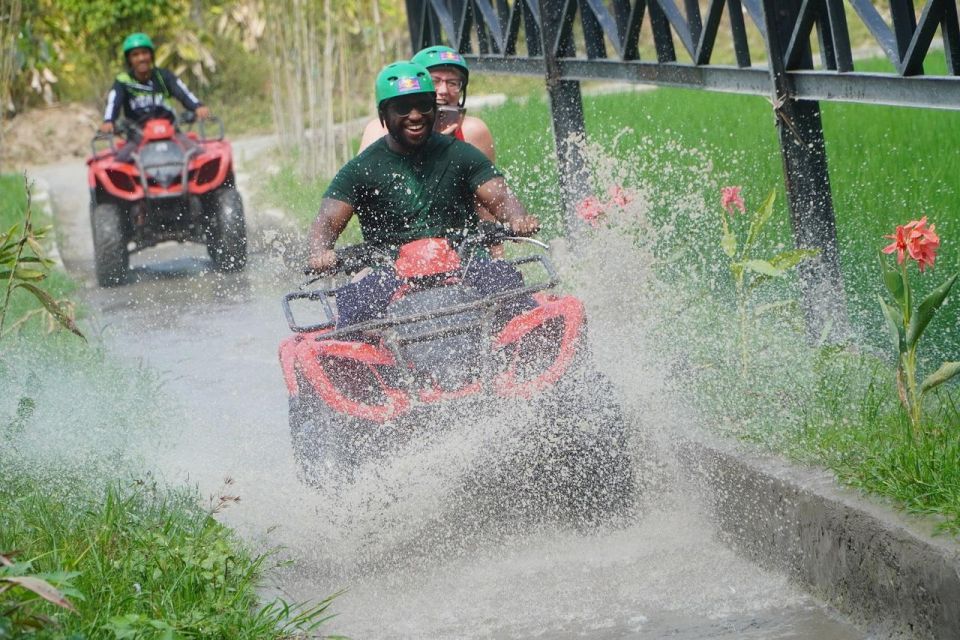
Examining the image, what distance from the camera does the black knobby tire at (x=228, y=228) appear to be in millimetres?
12695

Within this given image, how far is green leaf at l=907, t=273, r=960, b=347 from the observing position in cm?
482

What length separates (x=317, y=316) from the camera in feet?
32.9

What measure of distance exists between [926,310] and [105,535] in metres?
2.72

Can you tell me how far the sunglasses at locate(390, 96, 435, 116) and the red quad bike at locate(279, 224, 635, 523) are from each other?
88cm

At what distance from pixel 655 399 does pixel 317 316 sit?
4475 millimetres

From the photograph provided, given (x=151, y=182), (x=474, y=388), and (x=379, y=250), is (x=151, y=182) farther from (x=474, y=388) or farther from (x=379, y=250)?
(x=474, y=388)

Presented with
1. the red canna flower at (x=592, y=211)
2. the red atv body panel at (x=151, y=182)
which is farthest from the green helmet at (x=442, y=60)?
the red atv body panel at (x=151, y=182)

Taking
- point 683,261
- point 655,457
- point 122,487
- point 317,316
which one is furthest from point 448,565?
point 317,316

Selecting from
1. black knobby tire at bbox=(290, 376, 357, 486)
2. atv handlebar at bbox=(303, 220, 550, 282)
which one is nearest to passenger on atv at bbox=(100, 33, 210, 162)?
atv handlebar at bbox=(303, 220, 550, 282)

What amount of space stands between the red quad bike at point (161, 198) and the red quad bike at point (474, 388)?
7.17 m

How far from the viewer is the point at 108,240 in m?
12.6

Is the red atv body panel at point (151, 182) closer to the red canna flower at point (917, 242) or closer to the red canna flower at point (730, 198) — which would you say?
the red canna flower at point (730, 198)

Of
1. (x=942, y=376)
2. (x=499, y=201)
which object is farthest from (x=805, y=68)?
(x=942, y=376)

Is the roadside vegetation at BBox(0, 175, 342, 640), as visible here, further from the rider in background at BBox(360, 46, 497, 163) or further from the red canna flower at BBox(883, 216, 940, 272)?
the red canna flower at BBox(883, 216, 940, 272)
